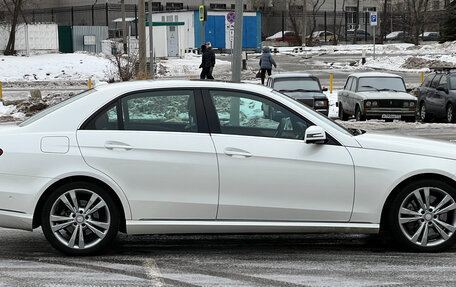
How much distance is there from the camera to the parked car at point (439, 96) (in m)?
20.9

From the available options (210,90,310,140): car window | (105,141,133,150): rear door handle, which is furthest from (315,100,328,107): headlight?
(105,141,133,150): rear door handle

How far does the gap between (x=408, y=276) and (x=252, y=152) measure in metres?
1.63

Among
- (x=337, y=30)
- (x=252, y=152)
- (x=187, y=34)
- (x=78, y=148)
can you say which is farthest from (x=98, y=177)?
(x=337, y=30)

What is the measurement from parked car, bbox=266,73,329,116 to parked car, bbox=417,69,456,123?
311 centimetres

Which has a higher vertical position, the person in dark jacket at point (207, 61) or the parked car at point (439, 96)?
the person in dark jacket at point (207, 61)

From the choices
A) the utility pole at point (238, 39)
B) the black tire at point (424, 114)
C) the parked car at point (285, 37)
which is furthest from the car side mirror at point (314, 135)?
the parked car at point (285, 37)

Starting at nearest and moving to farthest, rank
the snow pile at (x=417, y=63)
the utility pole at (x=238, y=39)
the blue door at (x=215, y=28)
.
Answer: the utility pole at (x=238, y=39)
the snow pile at (x=417, y=63)
the blue door at (x=215, y=28)

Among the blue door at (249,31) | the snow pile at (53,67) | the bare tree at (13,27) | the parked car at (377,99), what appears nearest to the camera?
the parked car at (377,99)

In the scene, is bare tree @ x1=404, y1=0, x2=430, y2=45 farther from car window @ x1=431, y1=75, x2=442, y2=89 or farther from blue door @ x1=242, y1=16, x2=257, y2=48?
car window @ x1=431, y1=75, x2=442, y2=89

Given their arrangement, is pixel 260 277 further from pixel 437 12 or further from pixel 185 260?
pixel 437 12

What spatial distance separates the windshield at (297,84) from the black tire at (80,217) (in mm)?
14922

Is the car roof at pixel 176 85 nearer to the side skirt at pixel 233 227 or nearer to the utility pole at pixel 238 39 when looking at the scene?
the side skirt at pixel 233 227

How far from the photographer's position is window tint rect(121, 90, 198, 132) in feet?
22.0

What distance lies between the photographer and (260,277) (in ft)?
19.6
